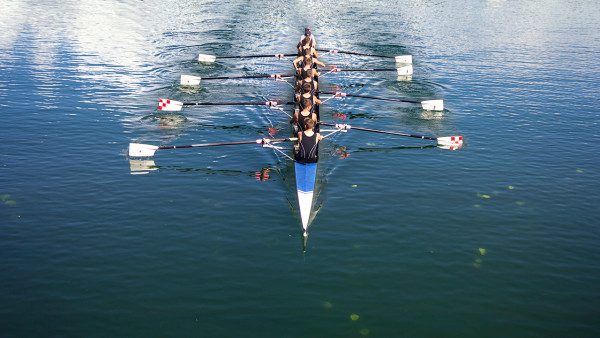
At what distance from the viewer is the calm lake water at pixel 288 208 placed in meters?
10.7

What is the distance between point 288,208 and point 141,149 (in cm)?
626

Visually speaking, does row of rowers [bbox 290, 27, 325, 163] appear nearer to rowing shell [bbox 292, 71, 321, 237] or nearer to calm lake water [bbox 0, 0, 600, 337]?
rowing shell [bbox 292, 71, 321, 237]

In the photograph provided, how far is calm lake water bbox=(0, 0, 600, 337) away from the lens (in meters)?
10.7

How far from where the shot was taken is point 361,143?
20016 millimetres

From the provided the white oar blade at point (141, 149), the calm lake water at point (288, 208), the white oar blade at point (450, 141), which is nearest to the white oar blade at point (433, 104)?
the calm lake water at point (288, 208)

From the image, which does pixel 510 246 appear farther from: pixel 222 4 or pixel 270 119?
pixel 222 4

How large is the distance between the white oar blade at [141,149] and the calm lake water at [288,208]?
42cm

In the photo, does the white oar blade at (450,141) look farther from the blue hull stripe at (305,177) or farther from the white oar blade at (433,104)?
the blue hull stripe at (305,177)

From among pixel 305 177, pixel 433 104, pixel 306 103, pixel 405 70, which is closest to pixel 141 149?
pixel 306 103

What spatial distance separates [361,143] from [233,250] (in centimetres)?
892

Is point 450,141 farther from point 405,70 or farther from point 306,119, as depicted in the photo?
point 405,70

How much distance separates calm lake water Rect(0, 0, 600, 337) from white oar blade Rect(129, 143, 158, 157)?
0.42 m

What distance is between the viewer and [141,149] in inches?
695

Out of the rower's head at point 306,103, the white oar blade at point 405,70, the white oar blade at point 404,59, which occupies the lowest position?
the rower's head at point 306,103
